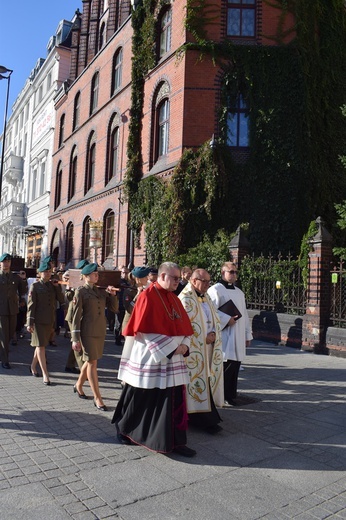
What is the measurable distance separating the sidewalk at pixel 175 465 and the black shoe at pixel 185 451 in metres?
0.07

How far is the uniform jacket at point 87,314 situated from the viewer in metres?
5.91

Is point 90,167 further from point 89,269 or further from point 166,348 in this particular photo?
point 166,348

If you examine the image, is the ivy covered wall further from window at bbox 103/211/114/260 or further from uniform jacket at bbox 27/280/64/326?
uniform jacket at bbox 27/280/64/326

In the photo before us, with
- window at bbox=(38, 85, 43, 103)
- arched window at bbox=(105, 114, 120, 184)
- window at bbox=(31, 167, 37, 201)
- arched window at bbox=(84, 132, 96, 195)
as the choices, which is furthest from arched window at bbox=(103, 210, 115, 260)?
window at bbox=(38, 85, 43, 103)

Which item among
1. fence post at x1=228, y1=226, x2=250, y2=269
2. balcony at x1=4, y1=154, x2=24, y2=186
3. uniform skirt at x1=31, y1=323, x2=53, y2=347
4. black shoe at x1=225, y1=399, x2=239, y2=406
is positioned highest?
balcony at x1=4, y1=154, x2=24, y2=186

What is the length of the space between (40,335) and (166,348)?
146 inches

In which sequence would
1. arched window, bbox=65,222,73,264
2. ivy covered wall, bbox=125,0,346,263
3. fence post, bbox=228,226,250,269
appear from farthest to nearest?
arched window, bbox=65,222,73,264
ivy covered wall, bbox=125,0,346,263
fence post, bbox=228,226,250,269

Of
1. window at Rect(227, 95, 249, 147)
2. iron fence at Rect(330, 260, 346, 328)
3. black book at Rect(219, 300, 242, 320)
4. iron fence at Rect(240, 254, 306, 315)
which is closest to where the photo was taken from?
black book at Rect(219, 300, 242, 320)

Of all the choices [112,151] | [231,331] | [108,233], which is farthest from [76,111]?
[231,331]

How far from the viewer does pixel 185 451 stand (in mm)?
4176

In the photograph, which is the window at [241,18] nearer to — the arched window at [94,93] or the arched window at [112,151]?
the arched window at [112,151]

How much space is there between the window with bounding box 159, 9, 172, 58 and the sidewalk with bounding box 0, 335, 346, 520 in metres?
15.5

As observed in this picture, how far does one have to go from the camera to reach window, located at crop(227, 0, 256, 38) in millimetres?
16547

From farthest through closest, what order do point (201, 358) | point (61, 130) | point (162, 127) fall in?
1. point (61, 130)
2. point (162, 127)
3. point (201, 358)
